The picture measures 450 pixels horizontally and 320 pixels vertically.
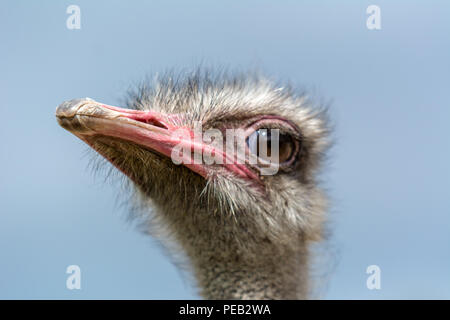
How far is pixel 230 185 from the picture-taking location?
425 centimetres

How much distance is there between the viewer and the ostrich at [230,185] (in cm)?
418

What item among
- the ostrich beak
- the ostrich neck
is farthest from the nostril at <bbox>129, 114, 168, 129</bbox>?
the ostrich neck

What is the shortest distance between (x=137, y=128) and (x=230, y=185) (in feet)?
2.57

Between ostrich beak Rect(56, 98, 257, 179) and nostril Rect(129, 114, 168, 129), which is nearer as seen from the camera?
ostrich beak Rect(56, 98, 257, 179)

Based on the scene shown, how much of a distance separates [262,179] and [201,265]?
2.49 ft

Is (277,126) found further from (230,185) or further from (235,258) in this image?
(235,258)

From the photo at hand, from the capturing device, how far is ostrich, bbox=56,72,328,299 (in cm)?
418

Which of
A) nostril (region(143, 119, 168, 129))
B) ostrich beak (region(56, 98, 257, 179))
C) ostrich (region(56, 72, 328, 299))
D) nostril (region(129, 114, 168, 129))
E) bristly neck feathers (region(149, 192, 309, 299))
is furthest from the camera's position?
bristly neck feathers (region(149, 192, 309, 299))

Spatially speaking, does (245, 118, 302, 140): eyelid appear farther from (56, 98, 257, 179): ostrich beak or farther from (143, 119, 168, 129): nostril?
(143, 119, 168, 129): nostril

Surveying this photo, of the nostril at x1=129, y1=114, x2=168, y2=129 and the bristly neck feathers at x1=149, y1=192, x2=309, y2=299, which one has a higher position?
the nostril at x1=129, y1=114, x2=168, y2=129

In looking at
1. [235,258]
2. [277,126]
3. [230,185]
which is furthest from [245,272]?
[277,126]

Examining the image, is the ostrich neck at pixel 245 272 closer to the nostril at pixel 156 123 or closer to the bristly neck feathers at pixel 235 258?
the bristly neck feathers at pixel 235 258
